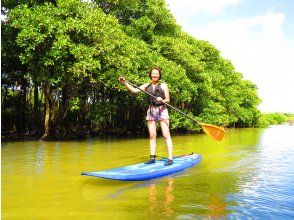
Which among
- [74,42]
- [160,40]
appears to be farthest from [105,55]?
[160,40]

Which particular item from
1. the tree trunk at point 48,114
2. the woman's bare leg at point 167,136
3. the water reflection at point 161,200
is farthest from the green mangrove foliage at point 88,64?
the water reflection at point 161,200

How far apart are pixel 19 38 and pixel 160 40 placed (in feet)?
28.1

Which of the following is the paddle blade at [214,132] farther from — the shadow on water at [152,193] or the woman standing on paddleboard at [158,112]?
the woman standing on paddleboard at [158,112]

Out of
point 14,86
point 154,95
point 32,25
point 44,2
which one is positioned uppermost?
point 44,2

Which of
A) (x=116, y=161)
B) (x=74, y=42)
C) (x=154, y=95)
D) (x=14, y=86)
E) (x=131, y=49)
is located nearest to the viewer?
(x=154, y=95)

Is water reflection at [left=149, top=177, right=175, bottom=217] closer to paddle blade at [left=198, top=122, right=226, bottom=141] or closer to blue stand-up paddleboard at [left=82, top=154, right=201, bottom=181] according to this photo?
blue stand-up paddleboard at [left=82, top=154, right=201, bottom=181]

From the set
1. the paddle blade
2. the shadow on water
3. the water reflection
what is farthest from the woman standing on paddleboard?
the paddle blade

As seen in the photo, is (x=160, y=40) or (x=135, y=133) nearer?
(x=160, y=40)

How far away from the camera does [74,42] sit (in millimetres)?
13625

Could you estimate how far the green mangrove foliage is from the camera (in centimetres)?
1305

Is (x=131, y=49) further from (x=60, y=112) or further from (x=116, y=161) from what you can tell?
(x=116, y=161)

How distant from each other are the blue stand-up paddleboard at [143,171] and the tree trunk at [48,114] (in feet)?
28.2

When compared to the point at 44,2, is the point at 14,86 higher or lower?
lower

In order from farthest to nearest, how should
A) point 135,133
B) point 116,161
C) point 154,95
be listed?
point 135,133
point 116,161
point 154,95
